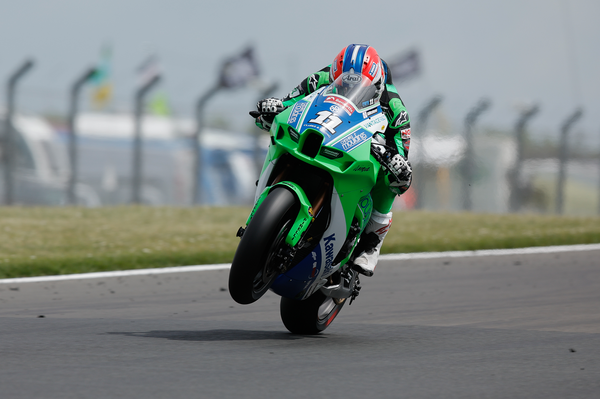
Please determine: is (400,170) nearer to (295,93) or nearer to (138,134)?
(295,93)

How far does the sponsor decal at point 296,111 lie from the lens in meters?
5.58

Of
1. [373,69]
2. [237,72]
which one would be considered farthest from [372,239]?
[237,72]

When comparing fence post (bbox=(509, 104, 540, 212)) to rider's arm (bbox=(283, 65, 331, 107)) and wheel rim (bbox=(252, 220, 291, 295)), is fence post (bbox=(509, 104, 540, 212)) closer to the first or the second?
rider's arm (bbox=(283, 65, 331, 107))

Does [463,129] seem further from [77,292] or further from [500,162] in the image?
[77,292]

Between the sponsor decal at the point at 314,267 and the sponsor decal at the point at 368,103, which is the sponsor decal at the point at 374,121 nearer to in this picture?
the sponsor decal at the point at 368,103

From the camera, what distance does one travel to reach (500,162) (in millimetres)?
22203

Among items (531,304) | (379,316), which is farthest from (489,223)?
(379,316)

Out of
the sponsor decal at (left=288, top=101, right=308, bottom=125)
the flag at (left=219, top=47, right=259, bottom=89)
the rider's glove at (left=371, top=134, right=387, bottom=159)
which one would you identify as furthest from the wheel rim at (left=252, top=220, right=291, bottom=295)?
the flag at (left=219, top=47, right=259, bottom=89)

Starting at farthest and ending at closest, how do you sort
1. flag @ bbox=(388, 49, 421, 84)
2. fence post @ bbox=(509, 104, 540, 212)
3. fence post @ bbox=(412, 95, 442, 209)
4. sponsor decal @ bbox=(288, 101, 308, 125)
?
flag @ bbox=(388, 49, 421, 84) → fence post @ bbox=(509, 104, 540, 212) → fence post @ bbox=(412, 95, 442, 209) → sponsor decal @ bbox=(288, 101, 308, 125)

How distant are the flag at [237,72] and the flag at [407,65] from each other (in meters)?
5.72

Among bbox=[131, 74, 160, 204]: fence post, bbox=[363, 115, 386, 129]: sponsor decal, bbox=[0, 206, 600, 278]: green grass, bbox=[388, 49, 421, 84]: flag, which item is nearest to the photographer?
bbox=[363, 115, 386, 129]: sponsor decal

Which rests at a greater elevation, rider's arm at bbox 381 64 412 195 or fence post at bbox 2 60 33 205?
rider's arm at bbox 381 64 412 195

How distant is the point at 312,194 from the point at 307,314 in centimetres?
99

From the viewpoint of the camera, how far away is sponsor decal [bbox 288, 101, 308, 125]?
5.58 meters
